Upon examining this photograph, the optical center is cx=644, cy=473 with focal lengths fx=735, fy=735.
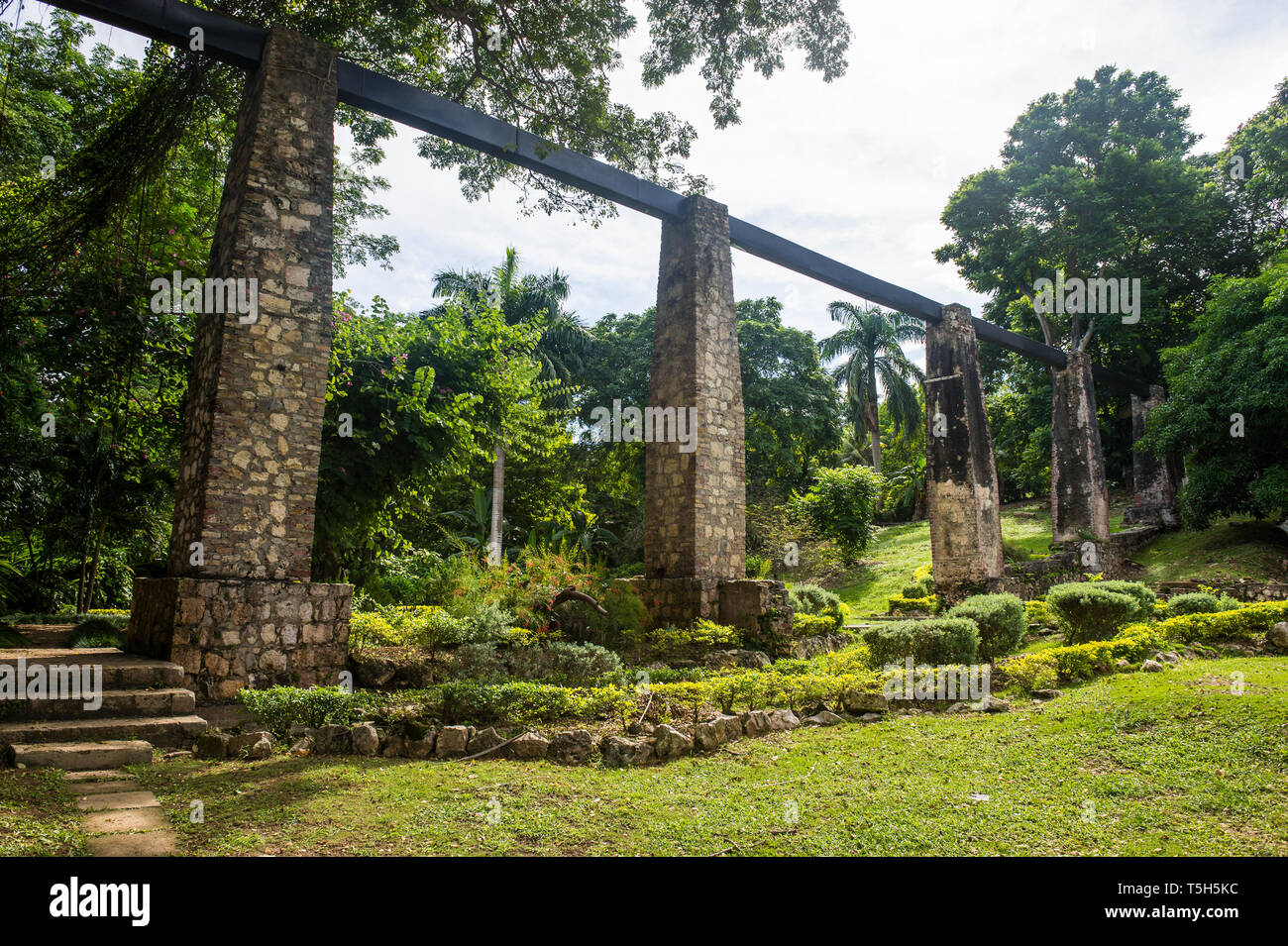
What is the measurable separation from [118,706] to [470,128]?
7238 mm

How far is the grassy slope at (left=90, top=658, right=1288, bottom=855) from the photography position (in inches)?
139

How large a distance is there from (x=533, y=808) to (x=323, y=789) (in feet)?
4.33

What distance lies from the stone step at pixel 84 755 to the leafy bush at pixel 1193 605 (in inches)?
454

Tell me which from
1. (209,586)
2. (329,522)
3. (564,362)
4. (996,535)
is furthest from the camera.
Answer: (564,362)

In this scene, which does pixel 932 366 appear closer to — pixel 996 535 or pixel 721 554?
pixel 996 535

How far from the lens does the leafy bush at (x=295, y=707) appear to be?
5543 mm

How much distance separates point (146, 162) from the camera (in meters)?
8.29

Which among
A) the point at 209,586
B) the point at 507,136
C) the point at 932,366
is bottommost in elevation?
the point at 209,586

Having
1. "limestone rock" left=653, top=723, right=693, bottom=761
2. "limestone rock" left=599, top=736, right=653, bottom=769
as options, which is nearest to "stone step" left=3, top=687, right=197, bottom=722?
"limestone rock" left=599, top=736, right=653, bottom=769

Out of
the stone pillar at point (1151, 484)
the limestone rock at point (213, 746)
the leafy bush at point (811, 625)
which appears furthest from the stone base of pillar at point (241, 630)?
the stone pillar at point (1151, 484)

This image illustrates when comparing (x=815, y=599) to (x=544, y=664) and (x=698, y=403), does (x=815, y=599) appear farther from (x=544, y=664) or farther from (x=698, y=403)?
(x=544, y=664)

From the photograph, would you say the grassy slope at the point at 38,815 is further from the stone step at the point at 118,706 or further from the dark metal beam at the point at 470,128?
the dark metal beam at the point at 470,128

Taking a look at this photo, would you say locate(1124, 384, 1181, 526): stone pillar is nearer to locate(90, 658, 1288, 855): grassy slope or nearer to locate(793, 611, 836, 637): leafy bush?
locate(793, 611, 836, 637): leafy bush
